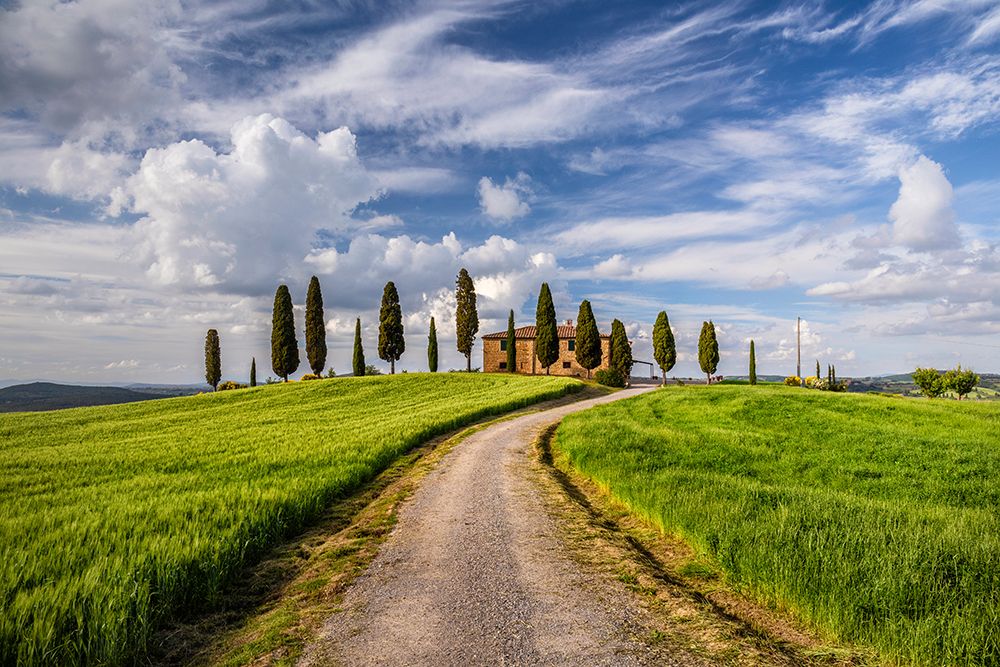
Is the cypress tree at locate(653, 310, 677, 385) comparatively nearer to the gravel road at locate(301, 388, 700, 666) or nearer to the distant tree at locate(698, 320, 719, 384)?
the distant tree at locate(698, 320, 719, 384)

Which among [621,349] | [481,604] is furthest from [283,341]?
[481,604]

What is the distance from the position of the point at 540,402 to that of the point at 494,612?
111 feet

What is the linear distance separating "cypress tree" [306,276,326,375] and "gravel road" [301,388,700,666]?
64.5m

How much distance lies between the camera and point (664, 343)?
234ft

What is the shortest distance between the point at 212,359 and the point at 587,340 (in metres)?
61.7

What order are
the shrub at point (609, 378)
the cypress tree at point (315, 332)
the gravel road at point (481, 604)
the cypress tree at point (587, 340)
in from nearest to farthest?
1. the gravel road at point (481, 604)
2. the shrub at point (609, 378)
3. the cypress tree at point (587, 340)
4. the cypress tree at point (315, 332)

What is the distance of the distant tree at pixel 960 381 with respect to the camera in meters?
45.6

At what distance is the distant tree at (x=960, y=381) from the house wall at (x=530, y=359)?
36977 millimetres

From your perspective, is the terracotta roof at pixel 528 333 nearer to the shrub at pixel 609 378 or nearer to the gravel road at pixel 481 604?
the shrub at pixel 609 378

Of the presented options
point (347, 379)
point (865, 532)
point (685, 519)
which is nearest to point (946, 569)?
point (865, 532)

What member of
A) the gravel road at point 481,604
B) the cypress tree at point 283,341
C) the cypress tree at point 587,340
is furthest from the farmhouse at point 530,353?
the gravel road at point 481,604

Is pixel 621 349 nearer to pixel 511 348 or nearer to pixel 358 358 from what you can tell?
pixel 511 348

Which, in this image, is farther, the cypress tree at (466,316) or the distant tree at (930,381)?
the cypress tree at (466,316)

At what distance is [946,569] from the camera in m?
6.21
